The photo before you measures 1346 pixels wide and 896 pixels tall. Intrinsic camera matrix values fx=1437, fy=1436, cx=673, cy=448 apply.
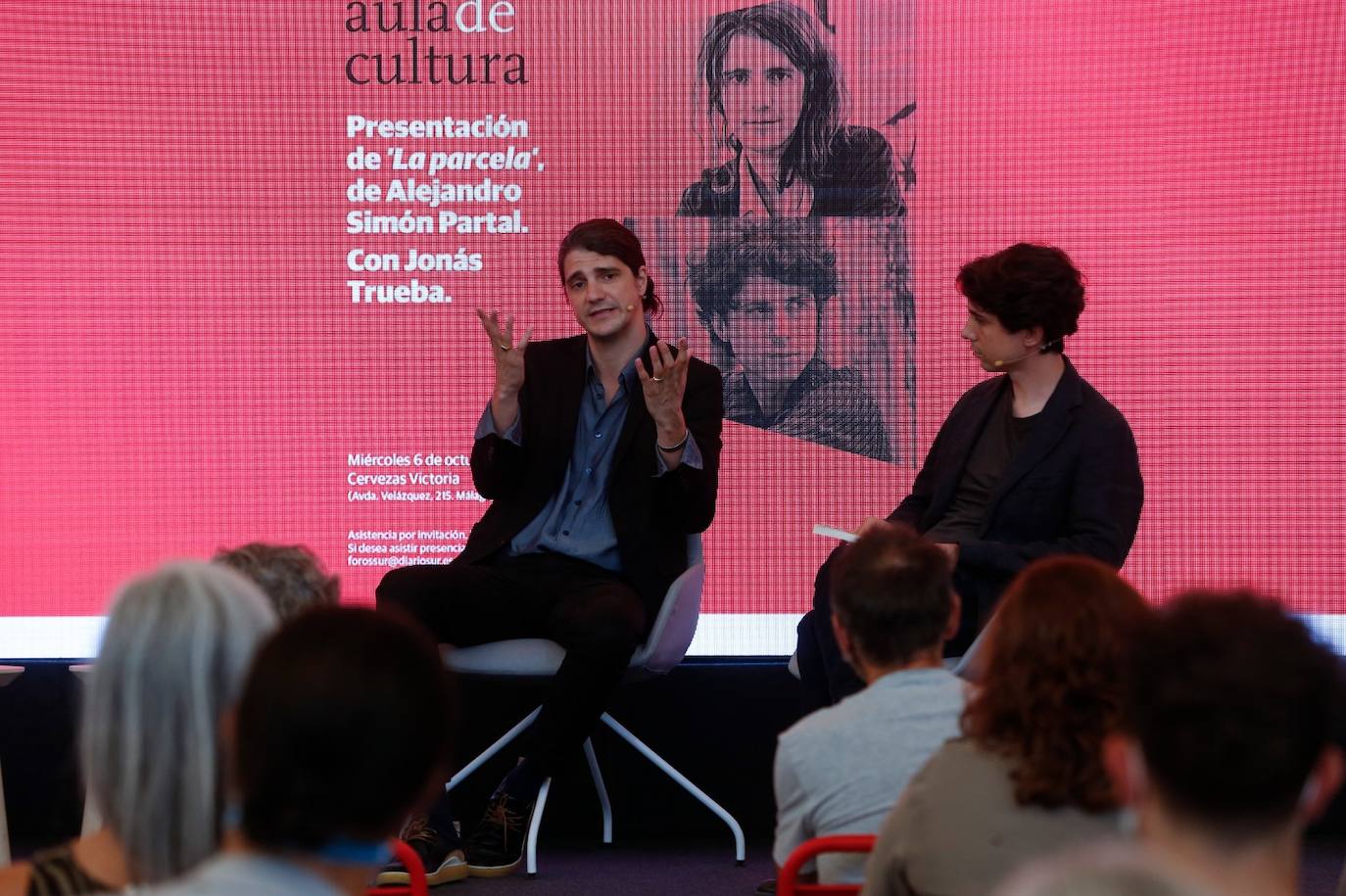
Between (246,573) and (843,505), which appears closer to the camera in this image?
(246,573)

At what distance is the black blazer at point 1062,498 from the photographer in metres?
2.99

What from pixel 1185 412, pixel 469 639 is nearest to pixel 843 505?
pixel 1185 412

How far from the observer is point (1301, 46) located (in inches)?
152

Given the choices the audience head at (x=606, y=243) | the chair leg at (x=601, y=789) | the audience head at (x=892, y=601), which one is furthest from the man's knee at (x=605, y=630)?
the audience head at (x=892, y=601)

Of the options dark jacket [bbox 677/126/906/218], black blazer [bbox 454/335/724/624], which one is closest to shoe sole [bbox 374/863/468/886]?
black blazer [bbox 454/335/724/624]

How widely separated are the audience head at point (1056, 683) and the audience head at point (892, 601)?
34 cm

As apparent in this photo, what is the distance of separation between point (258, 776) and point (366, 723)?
0.08m

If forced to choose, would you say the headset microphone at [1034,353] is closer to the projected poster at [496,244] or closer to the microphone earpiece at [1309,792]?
the projected poster at [496,244]

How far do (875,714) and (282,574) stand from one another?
0.75m

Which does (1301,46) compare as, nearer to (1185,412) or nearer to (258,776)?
(1185,412)

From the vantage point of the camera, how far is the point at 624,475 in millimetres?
3369

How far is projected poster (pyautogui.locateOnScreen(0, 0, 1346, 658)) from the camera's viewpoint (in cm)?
392

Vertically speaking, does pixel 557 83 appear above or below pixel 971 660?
above

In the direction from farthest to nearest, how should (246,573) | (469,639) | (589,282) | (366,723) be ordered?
(589,282)
(469,639)
(246,573)
(366,723)
